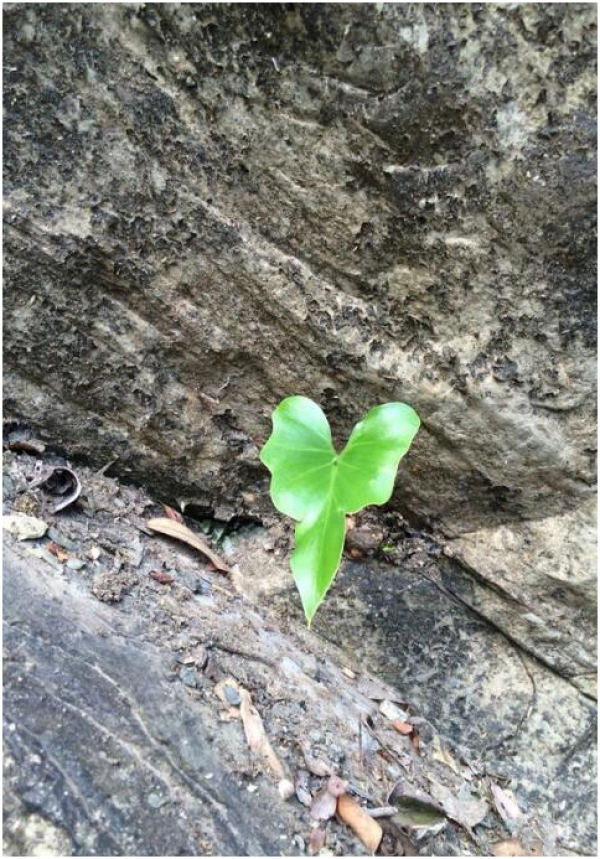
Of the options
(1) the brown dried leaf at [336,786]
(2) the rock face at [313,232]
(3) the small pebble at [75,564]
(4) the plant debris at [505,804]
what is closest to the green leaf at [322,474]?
(2) the rock face at [313,232]

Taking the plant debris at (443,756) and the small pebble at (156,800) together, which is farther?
the plant debris at (443,756)

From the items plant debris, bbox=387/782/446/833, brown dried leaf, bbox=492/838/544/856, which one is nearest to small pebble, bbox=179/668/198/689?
plant debris, bbox=387/782/446/833

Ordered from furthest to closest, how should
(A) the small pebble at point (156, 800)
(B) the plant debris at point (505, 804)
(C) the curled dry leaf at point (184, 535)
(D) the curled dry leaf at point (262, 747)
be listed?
(C) the curled dry leaf at point (184, 535), (B) the plant debris at point (505, 804), (D) the curled dry leaf at point (262, 747), (A) the small pebble at point (156, 800)

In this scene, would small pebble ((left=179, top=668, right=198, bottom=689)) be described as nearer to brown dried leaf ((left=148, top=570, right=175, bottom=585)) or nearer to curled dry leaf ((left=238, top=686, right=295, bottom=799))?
curled dry leaf ((left=238, top=686, right=295, bottom=799))

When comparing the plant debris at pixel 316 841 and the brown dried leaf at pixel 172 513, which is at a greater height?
the brown dried leaf at pixel 172 513

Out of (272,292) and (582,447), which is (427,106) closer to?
(272,292)

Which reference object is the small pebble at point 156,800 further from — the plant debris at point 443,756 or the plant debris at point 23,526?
the plant debris at point 443,756
